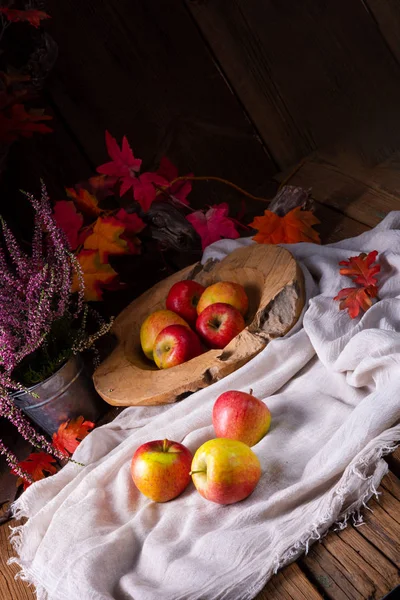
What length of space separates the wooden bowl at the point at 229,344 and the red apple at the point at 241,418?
169 mm

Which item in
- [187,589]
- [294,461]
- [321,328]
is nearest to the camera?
[187,589]

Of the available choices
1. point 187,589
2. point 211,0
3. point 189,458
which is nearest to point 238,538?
point 187,589

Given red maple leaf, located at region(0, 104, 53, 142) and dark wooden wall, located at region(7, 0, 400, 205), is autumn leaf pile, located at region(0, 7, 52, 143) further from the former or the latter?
dark wooden wall, located at region(7, 0, 400, 205)

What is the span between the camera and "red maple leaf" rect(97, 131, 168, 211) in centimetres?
225

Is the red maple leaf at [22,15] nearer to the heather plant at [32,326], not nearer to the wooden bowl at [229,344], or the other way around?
the heather plant at [32,326]

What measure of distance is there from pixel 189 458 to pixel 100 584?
0.32 metres

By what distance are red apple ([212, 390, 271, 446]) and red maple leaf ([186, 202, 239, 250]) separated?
928 mm

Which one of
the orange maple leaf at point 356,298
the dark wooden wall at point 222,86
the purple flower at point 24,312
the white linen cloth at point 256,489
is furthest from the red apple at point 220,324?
the dark wooden wall at point 222,86

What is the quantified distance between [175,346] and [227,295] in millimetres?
215

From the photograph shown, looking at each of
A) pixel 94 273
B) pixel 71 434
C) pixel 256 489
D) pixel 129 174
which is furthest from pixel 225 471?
pixel 129 174

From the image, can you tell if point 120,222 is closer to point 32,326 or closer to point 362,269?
point 32,326

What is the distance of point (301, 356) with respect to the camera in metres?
→ 1.71

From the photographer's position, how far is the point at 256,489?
1401 millimetres

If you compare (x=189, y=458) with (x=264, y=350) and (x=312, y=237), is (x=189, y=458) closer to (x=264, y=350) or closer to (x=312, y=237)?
(x=264, y=350)
